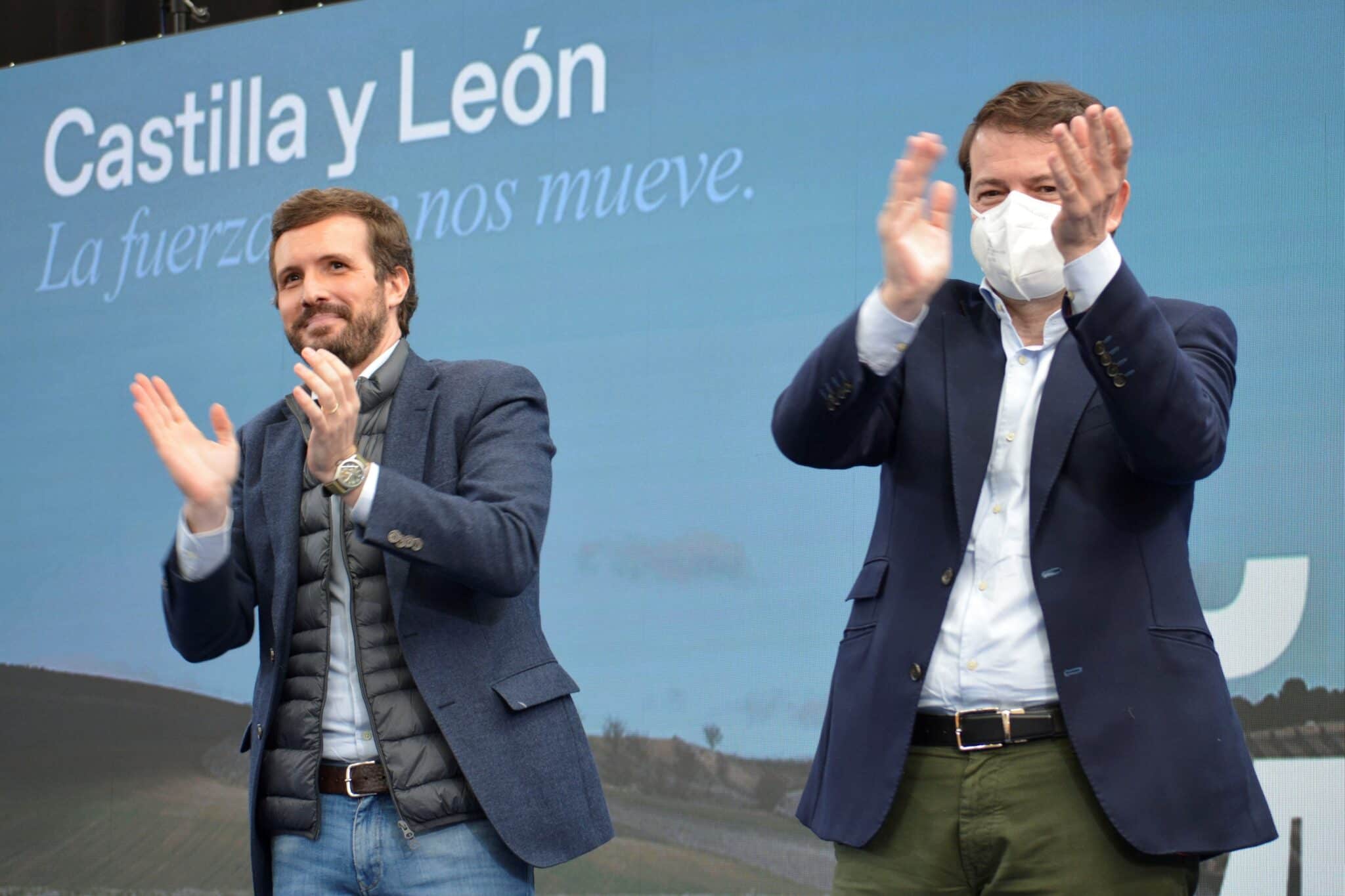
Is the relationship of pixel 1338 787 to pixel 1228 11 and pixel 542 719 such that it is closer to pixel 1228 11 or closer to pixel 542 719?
pixel 1228 11

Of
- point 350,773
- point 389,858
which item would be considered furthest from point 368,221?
point 389,858

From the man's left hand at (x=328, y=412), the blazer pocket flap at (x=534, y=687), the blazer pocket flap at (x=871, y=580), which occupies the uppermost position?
the man's left hand at (x=328, y=412)

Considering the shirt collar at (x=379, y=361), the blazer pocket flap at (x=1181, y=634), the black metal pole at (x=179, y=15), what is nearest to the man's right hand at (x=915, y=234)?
the blazer pocket flap at (x=1181, y=634)

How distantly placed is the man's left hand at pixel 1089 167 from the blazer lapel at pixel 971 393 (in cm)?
22

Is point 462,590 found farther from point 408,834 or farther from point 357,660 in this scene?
point 408,834

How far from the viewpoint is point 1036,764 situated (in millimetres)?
1518

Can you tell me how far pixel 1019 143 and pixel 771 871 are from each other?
103 inches

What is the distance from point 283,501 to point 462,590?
0.92ft

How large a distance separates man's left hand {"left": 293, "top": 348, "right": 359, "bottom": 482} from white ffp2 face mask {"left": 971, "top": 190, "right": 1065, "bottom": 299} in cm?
75

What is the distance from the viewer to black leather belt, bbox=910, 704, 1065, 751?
1.52 metres

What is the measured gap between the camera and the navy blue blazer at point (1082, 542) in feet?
4.83

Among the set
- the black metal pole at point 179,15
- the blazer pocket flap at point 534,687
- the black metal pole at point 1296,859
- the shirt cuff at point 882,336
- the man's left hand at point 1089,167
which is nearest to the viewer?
the man's left hand at point 1089,167

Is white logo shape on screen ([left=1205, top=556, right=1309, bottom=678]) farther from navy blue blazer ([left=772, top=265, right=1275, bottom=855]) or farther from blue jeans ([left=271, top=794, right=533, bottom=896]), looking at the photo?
blue jeans ([left=271, top=794, right=533, bottom=896])

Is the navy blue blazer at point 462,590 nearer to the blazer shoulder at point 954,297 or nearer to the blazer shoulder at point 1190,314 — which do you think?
the blazer shoulder at point 954,297
